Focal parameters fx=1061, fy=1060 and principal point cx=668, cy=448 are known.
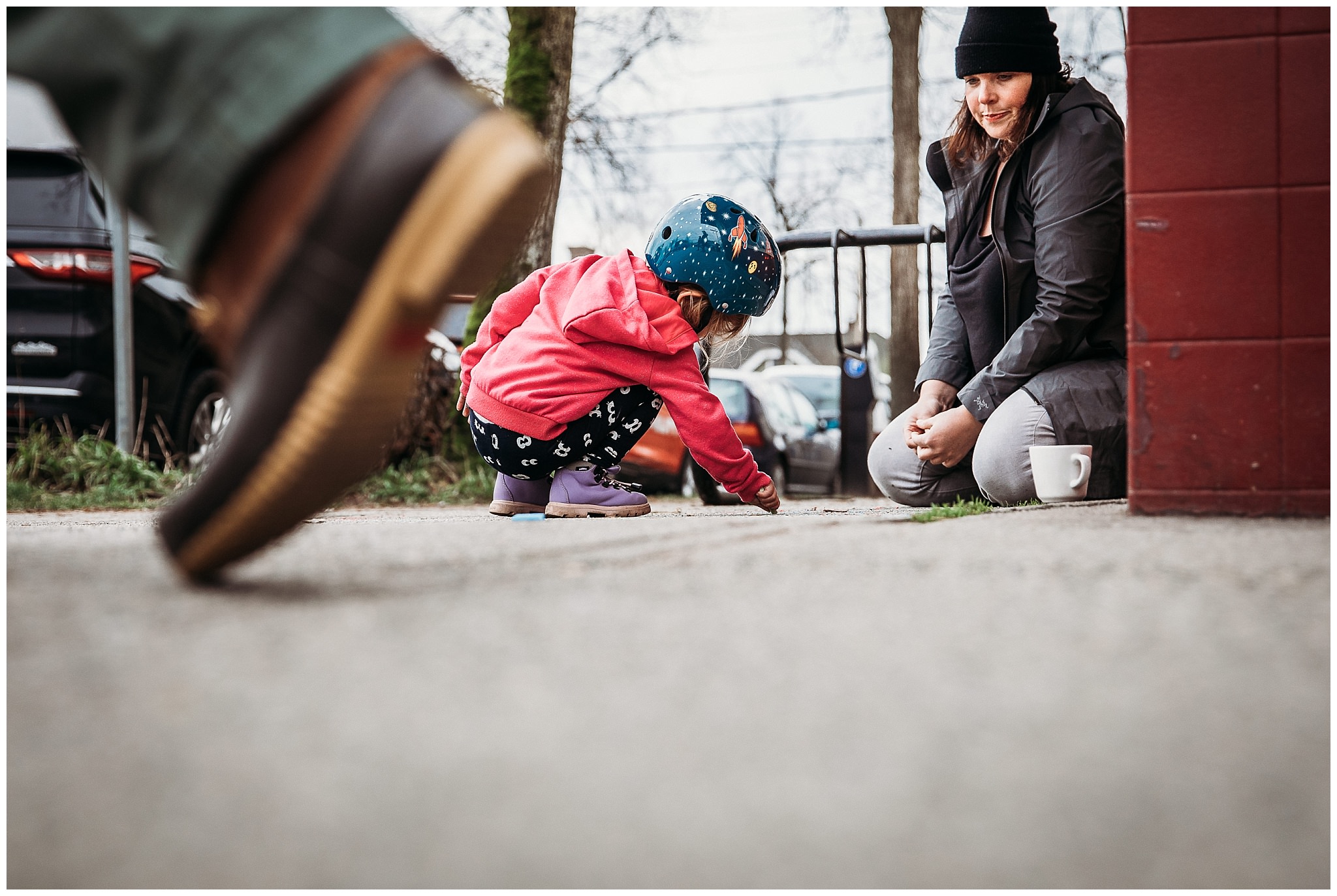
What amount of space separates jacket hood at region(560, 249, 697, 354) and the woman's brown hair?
3.75 feet

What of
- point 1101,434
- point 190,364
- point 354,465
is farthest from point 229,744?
point 190,364

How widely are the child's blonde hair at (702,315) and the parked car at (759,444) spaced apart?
2.26 metres

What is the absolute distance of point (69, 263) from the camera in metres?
5.46

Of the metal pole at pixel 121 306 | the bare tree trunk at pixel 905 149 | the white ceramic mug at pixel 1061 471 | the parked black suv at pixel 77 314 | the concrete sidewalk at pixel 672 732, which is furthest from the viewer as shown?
the bare tree trunk at pixel 905 149

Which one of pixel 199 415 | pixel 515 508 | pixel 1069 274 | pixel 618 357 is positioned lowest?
pixel 515 508

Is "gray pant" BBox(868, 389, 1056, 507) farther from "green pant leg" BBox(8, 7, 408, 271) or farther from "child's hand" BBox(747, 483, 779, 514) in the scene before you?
"green pant leg" BBox(8, 7, 408, 271)

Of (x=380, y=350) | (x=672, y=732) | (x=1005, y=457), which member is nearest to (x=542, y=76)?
(x=1005, y=457)

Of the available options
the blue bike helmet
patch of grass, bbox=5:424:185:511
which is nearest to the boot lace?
the blue bike helmet

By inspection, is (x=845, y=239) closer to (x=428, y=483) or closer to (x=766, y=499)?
(x=766, y=499)

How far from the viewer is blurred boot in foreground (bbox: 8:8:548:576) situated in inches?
46.6

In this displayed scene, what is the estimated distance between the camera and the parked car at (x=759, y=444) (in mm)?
6730

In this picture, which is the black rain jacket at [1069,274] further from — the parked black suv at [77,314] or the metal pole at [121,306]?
the metal pole at [121,306]

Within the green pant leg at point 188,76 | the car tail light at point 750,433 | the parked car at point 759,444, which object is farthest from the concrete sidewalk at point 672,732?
the car tail light at point 750,433

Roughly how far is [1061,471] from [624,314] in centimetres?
118
